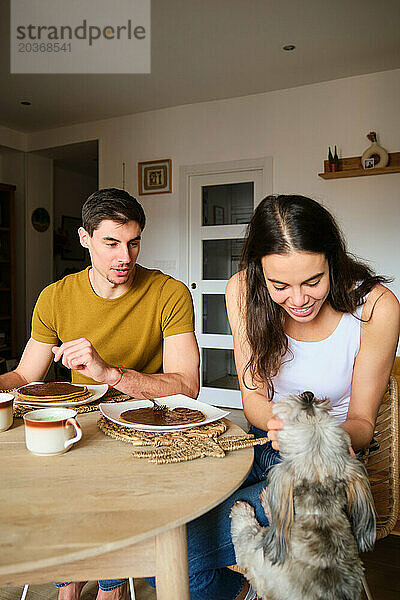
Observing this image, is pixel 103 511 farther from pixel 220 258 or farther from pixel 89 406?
pixel 220 258

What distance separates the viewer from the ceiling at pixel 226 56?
3.46 m

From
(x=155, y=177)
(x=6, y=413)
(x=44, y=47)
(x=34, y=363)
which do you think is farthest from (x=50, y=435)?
(x=155, y=177)

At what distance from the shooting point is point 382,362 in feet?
4.78

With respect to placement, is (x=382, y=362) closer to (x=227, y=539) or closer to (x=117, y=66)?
(x=227, y=539)

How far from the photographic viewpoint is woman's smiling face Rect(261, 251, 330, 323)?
1344mm

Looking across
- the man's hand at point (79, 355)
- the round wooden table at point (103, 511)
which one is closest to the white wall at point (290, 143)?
the man's hand at point (79, 355)

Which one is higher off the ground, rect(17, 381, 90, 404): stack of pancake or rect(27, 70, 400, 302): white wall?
rect(27, 70, 400, 302): white wall

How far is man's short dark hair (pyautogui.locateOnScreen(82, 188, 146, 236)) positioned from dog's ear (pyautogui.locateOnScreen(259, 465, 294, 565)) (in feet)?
3.49

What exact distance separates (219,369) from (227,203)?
1.72 m

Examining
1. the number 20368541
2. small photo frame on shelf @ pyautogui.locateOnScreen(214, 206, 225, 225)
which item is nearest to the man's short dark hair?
the number 20368541

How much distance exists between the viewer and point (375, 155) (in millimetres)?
4410

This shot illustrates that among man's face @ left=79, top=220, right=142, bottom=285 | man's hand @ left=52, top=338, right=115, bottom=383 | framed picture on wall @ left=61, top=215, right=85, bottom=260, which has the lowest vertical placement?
man's hand @ left=52, top=338, right=115, bottom=383

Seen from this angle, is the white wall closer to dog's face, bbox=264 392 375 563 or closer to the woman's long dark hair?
the woman's long dark hair

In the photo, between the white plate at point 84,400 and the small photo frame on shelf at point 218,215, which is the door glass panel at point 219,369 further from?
the white plate at point 84,400
